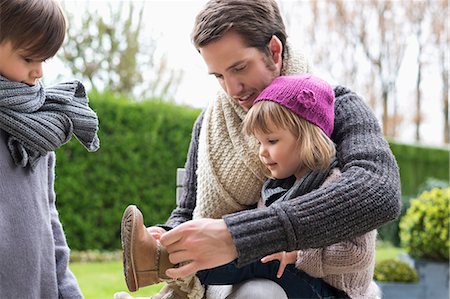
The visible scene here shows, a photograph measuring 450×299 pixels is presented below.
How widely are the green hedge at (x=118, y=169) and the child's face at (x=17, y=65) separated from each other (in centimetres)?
466

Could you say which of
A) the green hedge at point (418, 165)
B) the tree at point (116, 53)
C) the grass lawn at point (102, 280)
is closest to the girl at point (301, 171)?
the grass lawn at point (102, 280)

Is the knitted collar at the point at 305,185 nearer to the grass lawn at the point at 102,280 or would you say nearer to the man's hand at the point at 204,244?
the man's hand at the point at 204,244

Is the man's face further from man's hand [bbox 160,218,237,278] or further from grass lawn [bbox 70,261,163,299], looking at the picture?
grass lawn [bbox 70,261,163,299]

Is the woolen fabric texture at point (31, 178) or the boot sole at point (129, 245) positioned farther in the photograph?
the woolen fabric texture at point (31, 178)

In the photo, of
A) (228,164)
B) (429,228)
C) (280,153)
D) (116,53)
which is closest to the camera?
(280,153)

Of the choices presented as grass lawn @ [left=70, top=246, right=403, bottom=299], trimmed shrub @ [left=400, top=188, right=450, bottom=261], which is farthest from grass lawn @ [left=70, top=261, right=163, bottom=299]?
trimmed shrub @ [left=400, top=188, right=450, bottom=261]

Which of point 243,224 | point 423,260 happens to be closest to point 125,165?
point 423,260

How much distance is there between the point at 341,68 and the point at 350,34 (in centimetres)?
84

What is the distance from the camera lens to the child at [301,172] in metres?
1.84

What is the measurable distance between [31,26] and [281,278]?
39.3 inches

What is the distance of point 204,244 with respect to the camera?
1.58m

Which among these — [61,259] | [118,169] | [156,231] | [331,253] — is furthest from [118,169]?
[331,253]

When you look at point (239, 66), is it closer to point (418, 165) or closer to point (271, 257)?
point (271, 257)

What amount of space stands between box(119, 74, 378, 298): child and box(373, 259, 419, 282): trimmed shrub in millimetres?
3420
